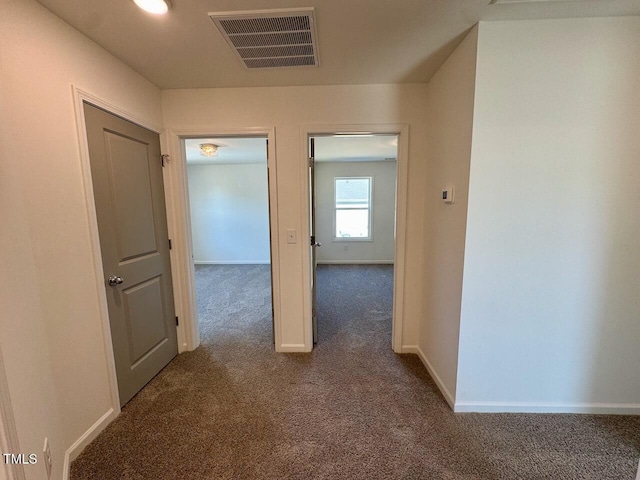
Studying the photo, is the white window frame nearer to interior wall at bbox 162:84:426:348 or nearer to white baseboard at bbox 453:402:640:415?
interior wall at bbox 162:84:426:348

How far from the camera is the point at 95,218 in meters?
1.52

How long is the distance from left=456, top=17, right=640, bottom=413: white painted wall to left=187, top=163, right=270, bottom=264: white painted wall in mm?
4925

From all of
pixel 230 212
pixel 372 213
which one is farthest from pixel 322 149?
pixel 230 212

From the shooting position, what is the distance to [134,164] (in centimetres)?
184

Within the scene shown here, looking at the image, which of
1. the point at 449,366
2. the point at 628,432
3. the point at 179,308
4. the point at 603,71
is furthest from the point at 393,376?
the point at 603,71

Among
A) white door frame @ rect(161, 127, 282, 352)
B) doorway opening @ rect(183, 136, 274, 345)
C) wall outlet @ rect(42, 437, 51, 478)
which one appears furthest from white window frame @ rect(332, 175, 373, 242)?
wall outlet @ rect(42, 437, 51, 478)

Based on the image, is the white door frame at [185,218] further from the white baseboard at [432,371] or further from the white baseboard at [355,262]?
the white baseboard at [355,262]

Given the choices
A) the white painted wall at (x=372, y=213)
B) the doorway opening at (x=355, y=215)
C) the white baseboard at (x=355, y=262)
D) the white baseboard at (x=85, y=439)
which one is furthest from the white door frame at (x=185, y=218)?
the white baseboard at (x=355, y=262)

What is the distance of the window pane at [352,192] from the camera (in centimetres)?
576

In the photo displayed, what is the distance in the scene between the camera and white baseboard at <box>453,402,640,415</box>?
64.1 inches

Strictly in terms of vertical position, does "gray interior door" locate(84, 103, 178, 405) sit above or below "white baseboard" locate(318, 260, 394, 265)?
above

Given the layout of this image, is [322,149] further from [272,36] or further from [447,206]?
[447,206]

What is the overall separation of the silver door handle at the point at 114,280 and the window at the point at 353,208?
4.57 metres

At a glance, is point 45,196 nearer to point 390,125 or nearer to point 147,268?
point 147,268
